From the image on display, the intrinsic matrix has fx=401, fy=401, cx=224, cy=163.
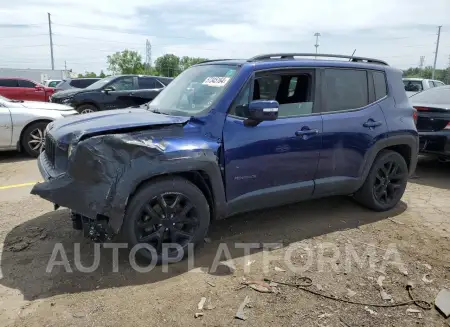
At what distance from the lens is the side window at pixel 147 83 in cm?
1274

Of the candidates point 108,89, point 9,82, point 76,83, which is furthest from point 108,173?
point 9,82

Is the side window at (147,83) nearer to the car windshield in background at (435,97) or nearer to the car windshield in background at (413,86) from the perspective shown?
the car windshield in background at (435,97)

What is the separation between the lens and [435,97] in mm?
7793

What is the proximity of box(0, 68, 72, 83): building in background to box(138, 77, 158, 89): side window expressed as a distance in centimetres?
3626

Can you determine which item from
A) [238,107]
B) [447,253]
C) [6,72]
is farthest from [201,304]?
[6,72]

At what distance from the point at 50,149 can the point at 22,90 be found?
14.5m

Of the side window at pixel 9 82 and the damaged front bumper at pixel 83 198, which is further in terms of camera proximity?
the side window at pixel 9 82

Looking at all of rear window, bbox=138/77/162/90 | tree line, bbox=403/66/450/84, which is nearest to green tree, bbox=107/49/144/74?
tree line, bbox=403/66/450/84

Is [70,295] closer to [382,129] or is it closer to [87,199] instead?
[87,199]

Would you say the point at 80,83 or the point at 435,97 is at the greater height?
the point at 80,83

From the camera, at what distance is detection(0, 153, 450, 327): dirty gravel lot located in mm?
2922

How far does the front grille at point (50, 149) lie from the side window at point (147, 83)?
898 cm

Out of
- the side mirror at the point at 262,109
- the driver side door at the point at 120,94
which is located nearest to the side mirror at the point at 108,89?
the driver side door at the point at 120,94

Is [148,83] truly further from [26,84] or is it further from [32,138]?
[26,84]
